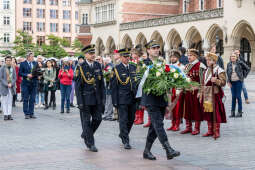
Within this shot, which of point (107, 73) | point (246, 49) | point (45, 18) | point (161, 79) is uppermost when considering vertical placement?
point (45, 18)

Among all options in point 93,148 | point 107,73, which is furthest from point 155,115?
point 107,73

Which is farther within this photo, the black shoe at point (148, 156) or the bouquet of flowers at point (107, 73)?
the bouquet of flowers at point (107, 73)

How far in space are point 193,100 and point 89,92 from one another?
290 cm

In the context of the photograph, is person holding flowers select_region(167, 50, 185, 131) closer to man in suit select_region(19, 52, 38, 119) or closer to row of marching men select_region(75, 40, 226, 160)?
row of marching men select_region(75, 40, 226, 160)

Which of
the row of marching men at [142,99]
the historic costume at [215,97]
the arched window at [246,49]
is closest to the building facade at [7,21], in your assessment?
the arched window at [246,49]

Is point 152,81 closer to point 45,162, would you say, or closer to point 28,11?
point 45,162

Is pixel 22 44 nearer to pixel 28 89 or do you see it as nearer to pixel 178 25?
pixel 178 25

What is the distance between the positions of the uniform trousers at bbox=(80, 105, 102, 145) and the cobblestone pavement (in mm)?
243

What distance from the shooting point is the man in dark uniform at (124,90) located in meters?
9.17

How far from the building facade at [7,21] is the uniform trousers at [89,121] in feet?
285

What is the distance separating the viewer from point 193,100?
10789mm

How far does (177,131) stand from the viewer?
11320 millimetres

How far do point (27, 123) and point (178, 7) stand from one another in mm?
50050

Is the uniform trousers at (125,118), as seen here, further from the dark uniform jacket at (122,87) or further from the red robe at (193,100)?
the red robe at (193,100)
